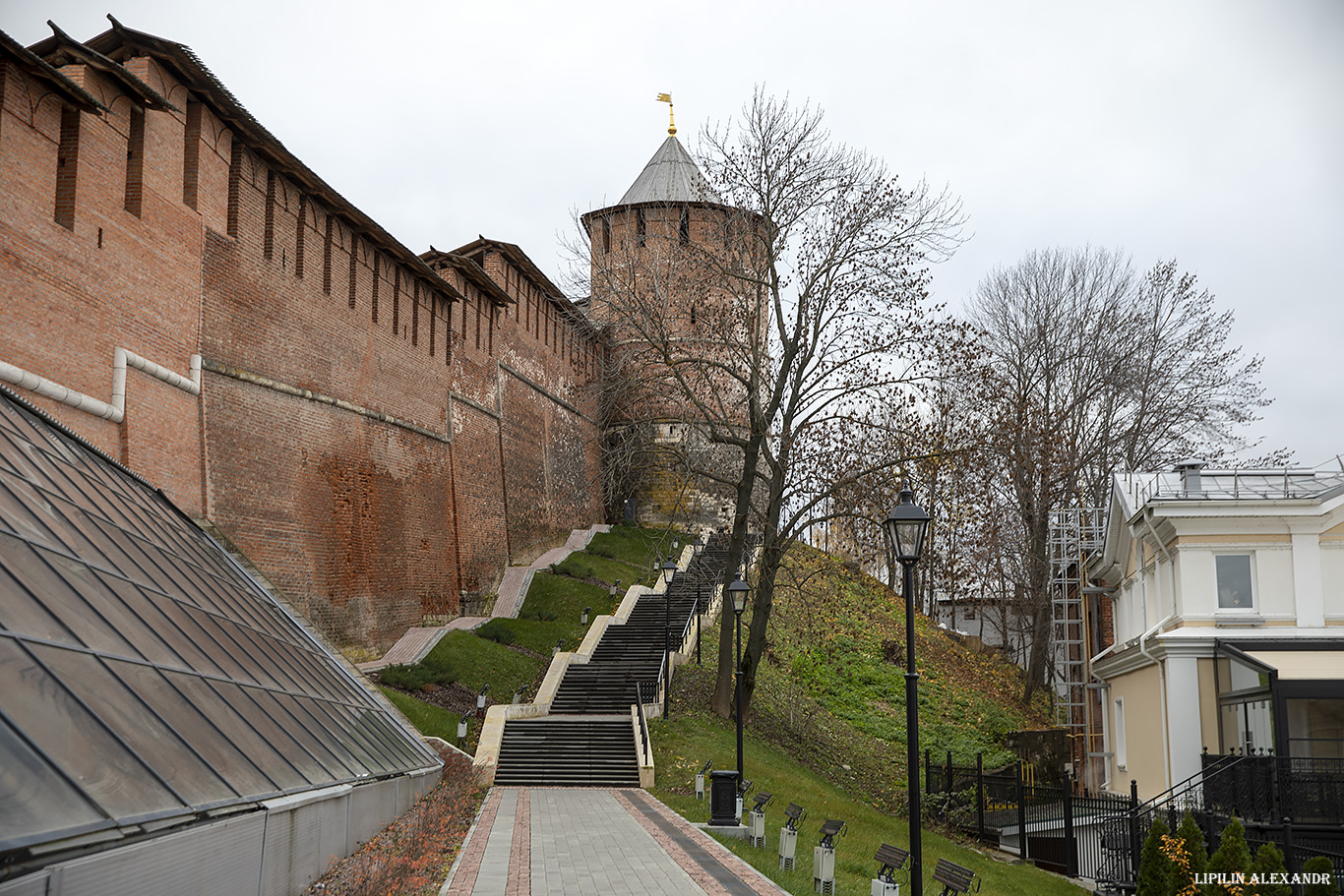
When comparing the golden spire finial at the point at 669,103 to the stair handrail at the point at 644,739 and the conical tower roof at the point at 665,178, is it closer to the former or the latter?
the conical tower roof at the point at 665,178

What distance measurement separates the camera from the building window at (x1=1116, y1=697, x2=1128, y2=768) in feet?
71.9

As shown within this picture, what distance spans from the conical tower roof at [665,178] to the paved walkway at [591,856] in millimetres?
32937

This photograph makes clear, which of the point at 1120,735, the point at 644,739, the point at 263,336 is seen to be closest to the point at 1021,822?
the point at 1120,735

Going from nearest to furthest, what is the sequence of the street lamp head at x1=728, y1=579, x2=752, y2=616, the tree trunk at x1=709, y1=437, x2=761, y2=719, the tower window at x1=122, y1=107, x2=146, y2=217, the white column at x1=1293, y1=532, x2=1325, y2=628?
the tower window at x1=122, y1=107, x2=146, y2=217, the street lamp head at x1=728, y1=579, x2=752, y2=616, the white column at x1=1293, y1=532, x2=1325, y2=628, the tree trunk at x1=709, y1=437, x2=761, y2=719

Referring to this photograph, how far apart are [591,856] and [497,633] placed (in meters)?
15.7

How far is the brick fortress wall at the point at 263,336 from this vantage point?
1416cm

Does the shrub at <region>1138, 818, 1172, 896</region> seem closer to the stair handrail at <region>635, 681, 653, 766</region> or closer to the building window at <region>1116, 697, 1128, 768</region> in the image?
the stair handrail at <region>635, 681, 653, 766</region>

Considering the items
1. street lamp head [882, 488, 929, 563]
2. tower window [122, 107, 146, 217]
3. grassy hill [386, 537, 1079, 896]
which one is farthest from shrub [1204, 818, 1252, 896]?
tower window [122, 107, 146, 217]

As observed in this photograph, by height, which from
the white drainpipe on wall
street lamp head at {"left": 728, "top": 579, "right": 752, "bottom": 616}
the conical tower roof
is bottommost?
street lamp head at {"left": 728, "top": 579, "right": 752, "bottom": 616}

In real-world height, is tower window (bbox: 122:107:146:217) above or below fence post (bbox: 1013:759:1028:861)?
above

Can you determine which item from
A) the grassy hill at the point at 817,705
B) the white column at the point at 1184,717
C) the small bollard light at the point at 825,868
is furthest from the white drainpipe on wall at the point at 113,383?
the white column at the point at 1184,717

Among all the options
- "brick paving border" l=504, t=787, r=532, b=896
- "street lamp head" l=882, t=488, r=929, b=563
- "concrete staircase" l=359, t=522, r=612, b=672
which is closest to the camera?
"street lamp head" l=882, t=488, r=929, b=563

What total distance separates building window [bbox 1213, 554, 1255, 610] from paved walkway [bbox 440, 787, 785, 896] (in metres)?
10.3

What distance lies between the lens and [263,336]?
64.9 ft
